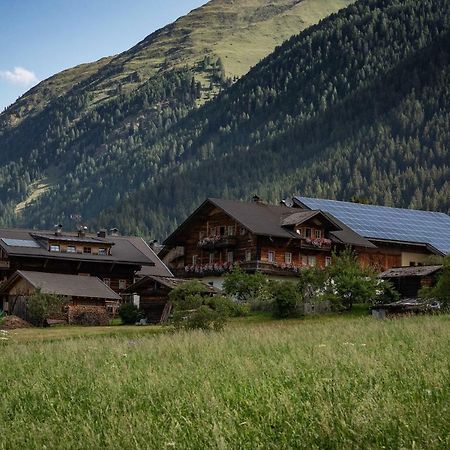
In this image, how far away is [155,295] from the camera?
68.3 meters

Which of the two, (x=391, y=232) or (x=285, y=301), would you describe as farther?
(x=391, y=232)

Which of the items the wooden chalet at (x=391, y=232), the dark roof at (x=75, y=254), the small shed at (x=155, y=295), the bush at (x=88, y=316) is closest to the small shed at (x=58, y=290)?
the bush at (x=88, y=316)

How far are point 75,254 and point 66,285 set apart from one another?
13075mm

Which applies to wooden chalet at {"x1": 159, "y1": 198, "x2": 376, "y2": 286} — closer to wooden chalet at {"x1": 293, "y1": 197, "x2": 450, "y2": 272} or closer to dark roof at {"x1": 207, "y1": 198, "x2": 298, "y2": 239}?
dark roof at {"x1": 207, "y1": 198, "x2": 298, "y2": 239}

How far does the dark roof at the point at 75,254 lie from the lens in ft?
259

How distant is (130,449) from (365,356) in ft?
23.7

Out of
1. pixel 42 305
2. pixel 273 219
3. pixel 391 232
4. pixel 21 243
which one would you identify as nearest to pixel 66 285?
pixel 42 305

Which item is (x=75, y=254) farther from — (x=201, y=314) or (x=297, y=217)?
(x=201, y=314)

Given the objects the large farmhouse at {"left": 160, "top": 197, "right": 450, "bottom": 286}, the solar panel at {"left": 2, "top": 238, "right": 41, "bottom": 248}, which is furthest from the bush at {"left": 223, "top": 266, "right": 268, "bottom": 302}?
the solar panel at {"left": 2, "top": 238, "right": 41, "bottom": 248}

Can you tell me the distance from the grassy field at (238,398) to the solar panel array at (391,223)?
6268cm

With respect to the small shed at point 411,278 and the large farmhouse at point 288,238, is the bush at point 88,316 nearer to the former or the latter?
the large farmhouse at point 288,238

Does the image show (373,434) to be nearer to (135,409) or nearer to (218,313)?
(135,409)

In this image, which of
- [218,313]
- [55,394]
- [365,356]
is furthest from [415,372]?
[218,313]

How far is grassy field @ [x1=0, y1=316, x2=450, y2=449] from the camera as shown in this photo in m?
12.4
